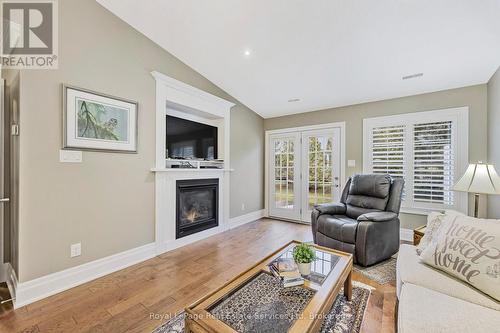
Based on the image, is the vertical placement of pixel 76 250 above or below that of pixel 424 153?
below

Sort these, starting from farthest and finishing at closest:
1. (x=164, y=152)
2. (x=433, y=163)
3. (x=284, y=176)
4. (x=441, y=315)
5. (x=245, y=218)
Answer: (x=284, y=176)
(x=245, y=218)
(x=433, y=163)
(x=164, y=152)
(x=441, y=315)

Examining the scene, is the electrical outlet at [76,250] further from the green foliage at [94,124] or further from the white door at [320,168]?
the white door at [320,168]

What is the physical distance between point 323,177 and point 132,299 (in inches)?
141

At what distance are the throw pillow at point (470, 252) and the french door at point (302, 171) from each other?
2663 mm

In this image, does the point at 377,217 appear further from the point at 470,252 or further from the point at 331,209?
the point at 470,252

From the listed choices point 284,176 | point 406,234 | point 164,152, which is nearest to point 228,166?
point 164,152

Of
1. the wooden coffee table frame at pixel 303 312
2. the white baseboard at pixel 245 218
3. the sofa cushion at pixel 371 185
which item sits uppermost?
the sofa cushion at pixel 371 185

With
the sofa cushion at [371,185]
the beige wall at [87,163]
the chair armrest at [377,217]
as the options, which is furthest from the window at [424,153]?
the beige wall at [87,163]

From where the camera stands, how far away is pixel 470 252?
131 cm

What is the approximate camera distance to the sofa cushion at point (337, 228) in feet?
8.34

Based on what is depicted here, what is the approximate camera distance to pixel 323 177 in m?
4.35

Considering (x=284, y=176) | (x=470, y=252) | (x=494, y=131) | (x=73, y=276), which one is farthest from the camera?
(x=284, y=176)

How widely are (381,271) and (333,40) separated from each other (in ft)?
8.74

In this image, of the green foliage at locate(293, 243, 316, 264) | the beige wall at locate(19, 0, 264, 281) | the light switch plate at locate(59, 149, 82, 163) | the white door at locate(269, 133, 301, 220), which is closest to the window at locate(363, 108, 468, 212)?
the white door at locate(269, 133, 301, 220)
